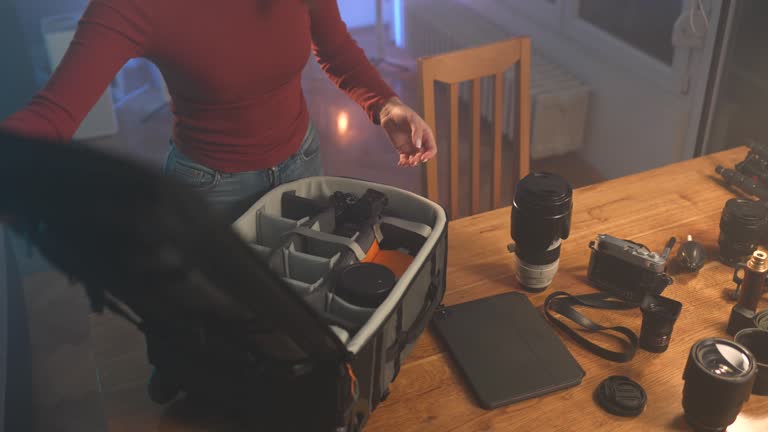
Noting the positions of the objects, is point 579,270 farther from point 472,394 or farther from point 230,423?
point 230,423

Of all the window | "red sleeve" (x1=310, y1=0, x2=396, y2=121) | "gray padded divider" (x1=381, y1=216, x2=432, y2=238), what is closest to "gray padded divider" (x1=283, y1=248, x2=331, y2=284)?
"gray padded divider" (x1=381, y1=216, x2=432, y2=238)

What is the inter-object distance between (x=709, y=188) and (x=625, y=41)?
149 centimetres

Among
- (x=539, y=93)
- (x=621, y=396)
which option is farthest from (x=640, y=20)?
(x=621, y=396)

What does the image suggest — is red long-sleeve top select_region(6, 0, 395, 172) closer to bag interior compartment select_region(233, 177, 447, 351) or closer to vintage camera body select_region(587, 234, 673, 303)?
bag interior compartment select_region(233, 177, 447, 351)

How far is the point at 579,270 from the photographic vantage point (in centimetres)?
135

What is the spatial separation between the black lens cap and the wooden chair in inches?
29.3

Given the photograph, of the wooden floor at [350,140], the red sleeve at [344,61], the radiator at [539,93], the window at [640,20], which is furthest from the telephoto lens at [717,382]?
the window at [640,20]

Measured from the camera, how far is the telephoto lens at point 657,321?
1.14m

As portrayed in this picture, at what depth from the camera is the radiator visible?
3086 millimetres

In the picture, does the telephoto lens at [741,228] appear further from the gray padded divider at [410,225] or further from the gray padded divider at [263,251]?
the gray padded divider at [263,251]

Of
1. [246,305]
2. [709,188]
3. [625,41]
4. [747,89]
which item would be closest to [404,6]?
[625,41]

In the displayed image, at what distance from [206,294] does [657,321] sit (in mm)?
755

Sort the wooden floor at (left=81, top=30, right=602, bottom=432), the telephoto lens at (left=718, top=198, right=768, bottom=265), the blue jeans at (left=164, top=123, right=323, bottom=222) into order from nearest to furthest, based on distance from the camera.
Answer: the telephoto lens at (left=718, top=198, right=768, bottom=265) < the blue jeans at (left=164, top=123, right=323, bottom=222) < the wooden floor at (left=81, top=30, right=602, bottom=432)

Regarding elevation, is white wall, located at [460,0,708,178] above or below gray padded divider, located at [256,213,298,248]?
below
